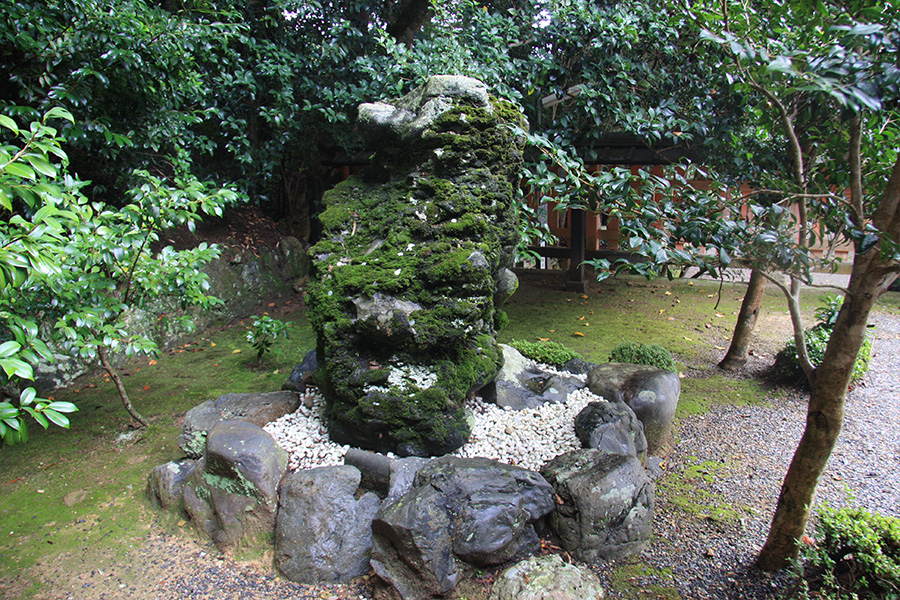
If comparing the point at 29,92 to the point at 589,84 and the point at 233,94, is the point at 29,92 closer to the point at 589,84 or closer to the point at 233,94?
the point at 233,94

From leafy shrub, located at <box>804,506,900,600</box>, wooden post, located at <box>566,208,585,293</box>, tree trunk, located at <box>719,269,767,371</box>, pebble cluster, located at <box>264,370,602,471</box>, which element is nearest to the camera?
leafy shrub, located at <box>804,506,900,600</box>

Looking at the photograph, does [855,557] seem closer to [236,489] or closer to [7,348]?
[236,489]

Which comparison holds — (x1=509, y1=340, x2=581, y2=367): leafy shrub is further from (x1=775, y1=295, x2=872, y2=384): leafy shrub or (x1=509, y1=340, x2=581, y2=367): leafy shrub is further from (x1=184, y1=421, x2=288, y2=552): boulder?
(x1=184, y1=421, x2=288, y2=552): boulder

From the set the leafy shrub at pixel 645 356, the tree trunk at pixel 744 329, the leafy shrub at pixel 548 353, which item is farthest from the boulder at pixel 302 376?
the tree trunk at pixel 744 329

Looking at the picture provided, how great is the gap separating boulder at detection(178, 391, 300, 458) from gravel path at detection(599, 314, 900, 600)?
249cm

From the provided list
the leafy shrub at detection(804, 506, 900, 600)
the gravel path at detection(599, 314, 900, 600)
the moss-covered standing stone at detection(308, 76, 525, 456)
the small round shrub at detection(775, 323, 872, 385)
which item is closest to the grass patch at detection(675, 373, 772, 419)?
the gravel path at detection(599, 314, 900, 600)

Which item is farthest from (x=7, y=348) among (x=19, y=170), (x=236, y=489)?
(x=236, y=489)

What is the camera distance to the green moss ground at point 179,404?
311 centimetres

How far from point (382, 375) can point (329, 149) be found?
7138mm

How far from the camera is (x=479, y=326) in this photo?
3598 millimetres

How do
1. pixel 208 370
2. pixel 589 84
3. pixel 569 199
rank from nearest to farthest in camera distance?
pixel 569 199 → pixel 208 370 → pixel 589 84

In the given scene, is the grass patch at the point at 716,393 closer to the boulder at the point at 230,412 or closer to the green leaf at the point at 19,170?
the boulder at the point at 230,412

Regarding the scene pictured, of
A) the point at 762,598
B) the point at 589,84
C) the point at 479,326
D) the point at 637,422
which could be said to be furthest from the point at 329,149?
the point at 762,598

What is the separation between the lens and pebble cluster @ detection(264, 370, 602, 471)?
3430 mm
